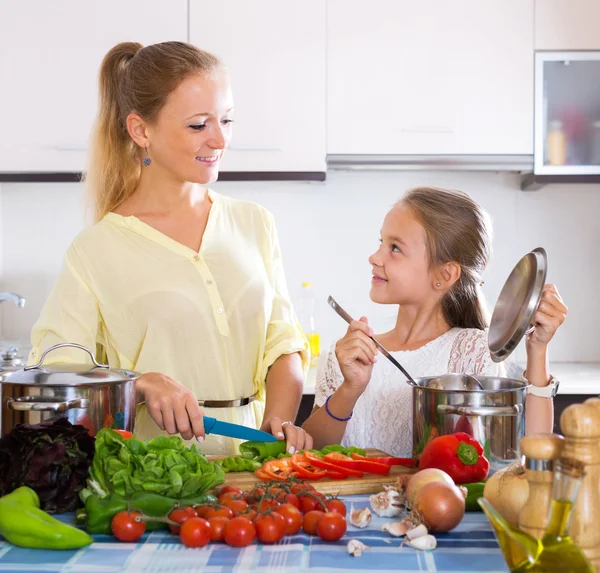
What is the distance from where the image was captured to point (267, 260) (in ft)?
6.46

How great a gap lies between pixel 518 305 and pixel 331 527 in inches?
22.3

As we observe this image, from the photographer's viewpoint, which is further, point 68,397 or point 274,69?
point 274,69

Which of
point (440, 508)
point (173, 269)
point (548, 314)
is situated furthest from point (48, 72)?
point (440, 508)

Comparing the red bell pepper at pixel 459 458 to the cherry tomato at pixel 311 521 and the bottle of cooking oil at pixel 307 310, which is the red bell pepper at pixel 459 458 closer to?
the cherry tomato at pixel 311 521

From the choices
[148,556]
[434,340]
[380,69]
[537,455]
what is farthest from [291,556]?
[380,69]

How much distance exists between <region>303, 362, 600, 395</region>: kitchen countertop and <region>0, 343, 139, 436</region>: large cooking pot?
142 cm

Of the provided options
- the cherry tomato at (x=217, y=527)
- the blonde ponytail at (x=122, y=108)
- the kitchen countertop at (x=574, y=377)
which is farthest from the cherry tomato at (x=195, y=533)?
the kitchen countertop at (x=574, y=377)

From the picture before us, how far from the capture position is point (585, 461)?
882mm

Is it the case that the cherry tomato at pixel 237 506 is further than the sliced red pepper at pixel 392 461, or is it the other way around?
the sliced red pepper at pixel 392 461

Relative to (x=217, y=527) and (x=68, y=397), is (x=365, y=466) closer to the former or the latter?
(x=217, y=527)

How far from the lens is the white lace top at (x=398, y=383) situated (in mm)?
1791

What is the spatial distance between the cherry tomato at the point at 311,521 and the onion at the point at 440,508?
0.12 meters

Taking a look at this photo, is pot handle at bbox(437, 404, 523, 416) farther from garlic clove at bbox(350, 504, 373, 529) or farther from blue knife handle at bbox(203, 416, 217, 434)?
blue knife handle at bbox(203, 416, 217, 434)

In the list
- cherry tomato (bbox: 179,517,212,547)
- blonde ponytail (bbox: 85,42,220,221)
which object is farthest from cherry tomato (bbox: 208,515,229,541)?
blonde ponytail (bbox: 85,42,220,221)
